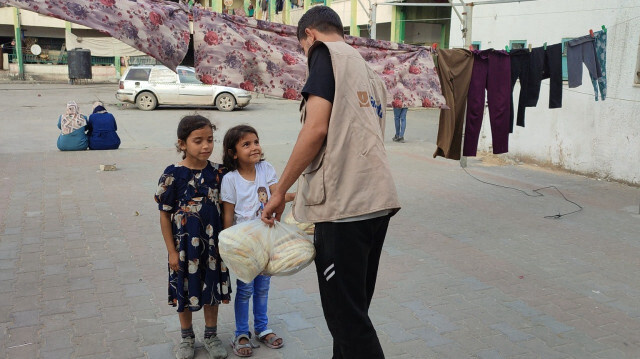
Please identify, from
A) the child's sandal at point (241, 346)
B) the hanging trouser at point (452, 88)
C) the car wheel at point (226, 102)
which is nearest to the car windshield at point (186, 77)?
the car wheel at point (226, 102)

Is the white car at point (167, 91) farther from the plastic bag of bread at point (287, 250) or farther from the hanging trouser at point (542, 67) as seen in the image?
the plastic bag of bread at point (287, 250)

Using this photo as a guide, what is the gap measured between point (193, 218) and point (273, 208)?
0.69m

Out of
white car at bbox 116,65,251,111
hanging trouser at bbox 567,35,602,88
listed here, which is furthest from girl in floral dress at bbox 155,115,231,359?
white car at bbox 116,65,251,111

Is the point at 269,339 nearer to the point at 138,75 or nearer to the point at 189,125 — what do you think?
the point at 189,125

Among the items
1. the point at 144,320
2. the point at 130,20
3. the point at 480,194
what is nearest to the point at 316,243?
the point at 144,320

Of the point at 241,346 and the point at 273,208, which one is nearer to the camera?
the point at 273,208

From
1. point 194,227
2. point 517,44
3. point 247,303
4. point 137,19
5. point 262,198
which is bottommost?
point 247,303

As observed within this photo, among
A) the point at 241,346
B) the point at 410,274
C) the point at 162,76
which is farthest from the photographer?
the point at 162,76

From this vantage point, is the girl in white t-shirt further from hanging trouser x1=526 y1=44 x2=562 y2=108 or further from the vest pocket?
hanging trouser x1=526 y1=44 x2=562 y2=108

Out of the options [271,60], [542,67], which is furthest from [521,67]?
[271,60]

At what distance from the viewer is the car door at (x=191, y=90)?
63.5 feet

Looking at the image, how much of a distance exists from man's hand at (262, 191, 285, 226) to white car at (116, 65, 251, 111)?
55.2 ft

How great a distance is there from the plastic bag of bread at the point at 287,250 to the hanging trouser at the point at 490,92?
4.41m

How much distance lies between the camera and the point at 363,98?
7.98 ft
